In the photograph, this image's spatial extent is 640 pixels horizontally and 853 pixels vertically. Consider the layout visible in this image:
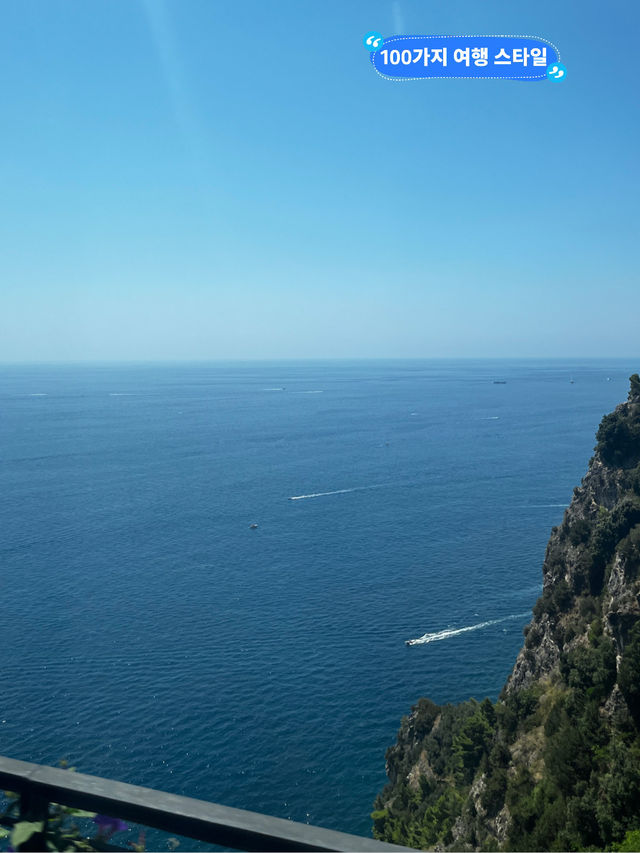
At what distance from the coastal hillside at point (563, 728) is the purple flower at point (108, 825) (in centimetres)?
1918

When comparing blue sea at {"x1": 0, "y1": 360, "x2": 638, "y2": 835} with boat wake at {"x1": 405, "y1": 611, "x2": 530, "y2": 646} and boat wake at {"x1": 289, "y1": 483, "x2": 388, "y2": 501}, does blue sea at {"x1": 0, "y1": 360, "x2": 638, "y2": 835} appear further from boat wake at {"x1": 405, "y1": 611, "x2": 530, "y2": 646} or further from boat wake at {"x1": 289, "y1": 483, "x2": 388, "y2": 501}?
boat wake at {"x1": 289, "y1": 483, "x2": 388, "y2": 501}

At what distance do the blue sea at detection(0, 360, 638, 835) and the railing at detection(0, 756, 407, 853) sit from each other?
125ft

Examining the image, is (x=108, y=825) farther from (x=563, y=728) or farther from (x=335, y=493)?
(x=335, y=493)

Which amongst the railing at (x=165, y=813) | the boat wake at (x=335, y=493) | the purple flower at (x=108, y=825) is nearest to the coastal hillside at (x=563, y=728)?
the railing at (x=165, y=813)

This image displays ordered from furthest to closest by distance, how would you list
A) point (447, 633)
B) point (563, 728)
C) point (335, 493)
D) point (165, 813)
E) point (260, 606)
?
point (335, 493) < point (260, 606) < point (447, 633) < point (563, 728) < point (165, 813)

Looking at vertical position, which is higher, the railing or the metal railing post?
the railing

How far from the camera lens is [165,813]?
3.61 metres

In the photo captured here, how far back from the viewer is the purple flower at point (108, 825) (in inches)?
151

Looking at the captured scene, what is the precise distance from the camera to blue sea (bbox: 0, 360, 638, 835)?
138ft

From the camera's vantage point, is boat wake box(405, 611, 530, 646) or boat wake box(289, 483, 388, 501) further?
boat wake box(289, 483, 388, 501)

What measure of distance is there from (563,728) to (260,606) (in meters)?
40.6

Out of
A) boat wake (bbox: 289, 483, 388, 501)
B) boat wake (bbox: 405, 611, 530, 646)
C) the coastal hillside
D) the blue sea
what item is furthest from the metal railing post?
boat wake (bbox: 289, 483, 388, 501)

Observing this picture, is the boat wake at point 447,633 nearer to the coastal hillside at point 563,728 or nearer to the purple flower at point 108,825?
the coastal hillside at point 563,728

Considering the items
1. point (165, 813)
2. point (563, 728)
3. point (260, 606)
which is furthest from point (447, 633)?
point (165, 813)
